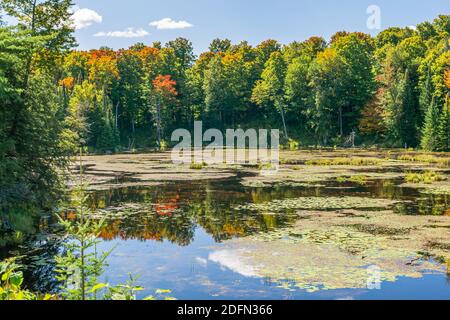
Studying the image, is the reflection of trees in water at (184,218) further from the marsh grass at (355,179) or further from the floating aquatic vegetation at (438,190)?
the floating aquatic vegetation at (438,190)

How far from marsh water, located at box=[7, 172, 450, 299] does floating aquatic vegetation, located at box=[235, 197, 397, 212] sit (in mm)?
852

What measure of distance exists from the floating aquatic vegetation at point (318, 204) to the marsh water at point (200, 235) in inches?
33.5

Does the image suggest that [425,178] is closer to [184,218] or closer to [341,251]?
[184,218]

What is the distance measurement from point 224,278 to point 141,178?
23.3m

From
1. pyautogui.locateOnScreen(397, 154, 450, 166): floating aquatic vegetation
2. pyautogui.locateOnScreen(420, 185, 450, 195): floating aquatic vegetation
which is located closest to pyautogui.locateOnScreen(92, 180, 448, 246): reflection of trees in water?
pyautogui.locateOnScreen(420, 185, 450, 195): floating aquatic vegetation

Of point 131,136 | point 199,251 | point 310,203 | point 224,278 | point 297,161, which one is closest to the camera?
point 224,278

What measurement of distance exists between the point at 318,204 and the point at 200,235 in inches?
307

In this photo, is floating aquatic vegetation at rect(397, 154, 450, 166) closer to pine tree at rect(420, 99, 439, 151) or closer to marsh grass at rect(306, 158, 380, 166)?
marsh grass at rect(306, 158, 380, 166)

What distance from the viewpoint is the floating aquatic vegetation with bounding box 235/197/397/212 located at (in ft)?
74.8

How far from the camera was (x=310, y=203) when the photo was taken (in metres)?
23.9

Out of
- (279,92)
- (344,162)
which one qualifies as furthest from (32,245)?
(279,92)

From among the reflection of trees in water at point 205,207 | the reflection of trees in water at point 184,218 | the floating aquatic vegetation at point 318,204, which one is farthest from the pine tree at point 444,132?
the reflection of trees in water at point 184,218
